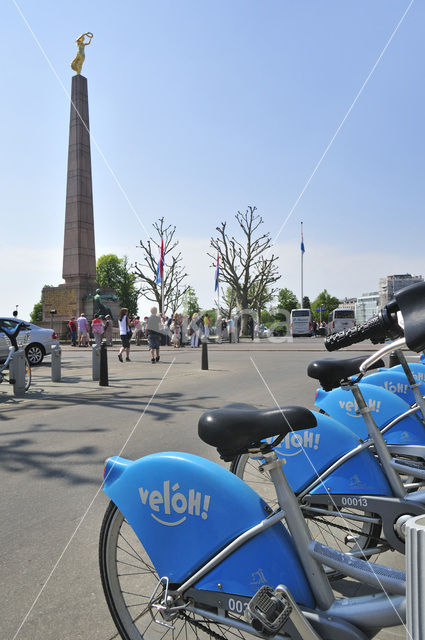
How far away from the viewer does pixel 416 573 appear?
40.1 inches

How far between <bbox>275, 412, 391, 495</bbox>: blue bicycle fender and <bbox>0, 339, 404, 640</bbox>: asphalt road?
64 cm

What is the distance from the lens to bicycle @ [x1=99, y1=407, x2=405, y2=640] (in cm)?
158

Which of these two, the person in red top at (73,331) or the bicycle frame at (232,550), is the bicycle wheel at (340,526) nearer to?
the bicycle frame at (232,550)

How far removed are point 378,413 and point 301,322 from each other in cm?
4061

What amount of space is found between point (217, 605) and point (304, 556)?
351 mm

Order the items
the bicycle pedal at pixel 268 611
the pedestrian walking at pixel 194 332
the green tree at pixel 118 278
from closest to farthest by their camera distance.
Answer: the bicycle pedal at pixel 268 611
the pedestrian walking at pixel 194 332
the green tree at pixel 118 278

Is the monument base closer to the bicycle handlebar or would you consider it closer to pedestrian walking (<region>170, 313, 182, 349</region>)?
pedestrian walking (<region>170, 313, 182, 349</region>)

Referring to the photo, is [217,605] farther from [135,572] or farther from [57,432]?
[57,432]

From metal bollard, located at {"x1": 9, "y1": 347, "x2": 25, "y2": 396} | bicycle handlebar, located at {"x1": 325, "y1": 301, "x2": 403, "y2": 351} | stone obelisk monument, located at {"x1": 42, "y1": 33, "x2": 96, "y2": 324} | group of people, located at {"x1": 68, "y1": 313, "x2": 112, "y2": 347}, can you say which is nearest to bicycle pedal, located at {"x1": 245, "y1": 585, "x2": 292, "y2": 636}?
bicycle handlebar, located at {"x1": 325, "y1": 301, "x2": 403, "y2": 351}

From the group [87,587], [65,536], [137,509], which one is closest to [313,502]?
[137,509]

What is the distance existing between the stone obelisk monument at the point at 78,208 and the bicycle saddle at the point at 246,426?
2825 cm

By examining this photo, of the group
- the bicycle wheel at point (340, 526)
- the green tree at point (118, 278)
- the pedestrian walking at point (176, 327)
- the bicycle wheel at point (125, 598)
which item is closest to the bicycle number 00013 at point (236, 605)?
the bicycle wheel at point (125, 598)

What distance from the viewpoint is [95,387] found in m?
9.90

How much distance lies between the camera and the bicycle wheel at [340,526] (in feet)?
7.88
